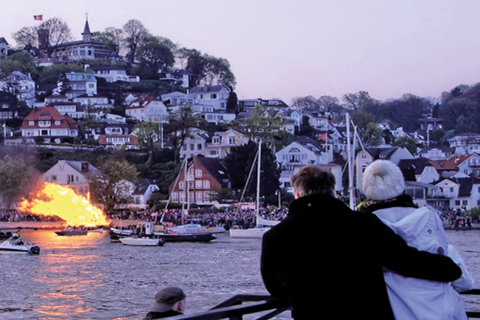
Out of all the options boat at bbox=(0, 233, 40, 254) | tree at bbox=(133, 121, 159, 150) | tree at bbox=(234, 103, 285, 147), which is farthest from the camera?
tree at bbox=(133, 121, 159, 150)

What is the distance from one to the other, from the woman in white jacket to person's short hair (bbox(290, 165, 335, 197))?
0.32m

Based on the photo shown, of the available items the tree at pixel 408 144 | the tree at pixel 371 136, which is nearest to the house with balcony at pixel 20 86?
the tree at pixel 371 136

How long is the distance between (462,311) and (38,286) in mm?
32692

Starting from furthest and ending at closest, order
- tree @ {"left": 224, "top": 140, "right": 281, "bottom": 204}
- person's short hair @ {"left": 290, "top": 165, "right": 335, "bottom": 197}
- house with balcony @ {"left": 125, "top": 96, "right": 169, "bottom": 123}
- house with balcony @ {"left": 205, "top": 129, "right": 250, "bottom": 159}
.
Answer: house with balcony @ {"left": 125, "top": 96, "right": 169, "bottom": 123}, house with balcony @ {"left": 205, "top": 129, "right": 250, "bottom": 159}, tree @ {"left": 224, "top": 140, "right": 281, "bottom": 204}, person's short hair @ {"left": 290, "top": 165, "right": 335, "bottom": 197}

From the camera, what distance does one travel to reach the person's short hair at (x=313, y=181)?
15.6ft

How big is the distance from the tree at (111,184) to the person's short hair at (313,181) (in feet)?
270

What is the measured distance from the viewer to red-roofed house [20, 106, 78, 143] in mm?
123188

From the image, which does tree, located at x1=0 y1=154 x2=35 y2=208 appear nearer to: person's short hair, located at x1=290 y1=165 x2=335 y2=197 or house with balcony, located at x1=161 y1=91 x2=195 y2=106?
house with balcony, located at x1=161 y1=91 x2=195 y2=106

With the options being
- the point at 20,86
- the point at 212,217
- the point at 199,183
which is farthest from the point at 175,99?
the point at 212,217

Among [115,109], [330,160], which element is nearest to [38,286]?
[330,160]

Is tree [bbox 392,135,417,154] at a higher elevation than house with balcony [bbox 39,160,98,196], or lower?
higher

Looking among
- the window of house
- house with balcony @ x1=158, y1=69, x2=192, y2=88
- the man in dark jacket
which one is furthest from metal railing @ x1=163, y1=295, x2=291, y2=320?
house with balcony @ x1=158, y1=69, x2=192, y2=88

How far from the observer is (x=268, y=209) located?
260ft

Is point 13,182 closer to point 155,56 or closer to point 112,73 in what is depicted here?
point 112,73
